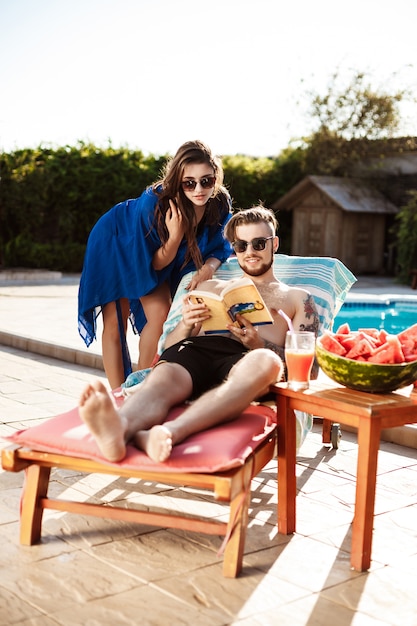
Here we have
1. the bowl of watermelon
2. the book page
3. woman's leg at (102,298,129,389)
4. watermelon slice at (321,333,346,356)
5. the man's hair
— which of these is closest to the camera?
the bowl of watermelon

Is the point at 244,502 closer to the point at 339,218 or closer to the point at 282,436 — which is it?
the point at 282,436

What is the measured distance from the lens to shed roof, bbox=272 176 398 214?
1766cm

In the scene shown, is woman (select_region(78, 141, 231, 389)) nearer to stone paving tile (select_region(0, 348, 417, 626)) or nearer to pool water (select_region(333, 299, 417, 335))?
stone paving tile (select_region(0, 348, 417, 626))

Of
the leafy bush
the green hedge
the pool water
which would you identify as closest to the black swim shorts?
the pool water

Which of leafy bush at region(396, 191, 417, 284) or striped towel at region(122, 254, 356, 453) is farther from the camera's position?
leafy bush at region(396, 191, 417, 284)

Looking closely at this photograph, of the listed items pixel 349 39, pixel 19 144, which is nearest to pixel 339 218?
pixel 349 39

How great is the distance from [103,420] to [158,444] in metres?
0.20

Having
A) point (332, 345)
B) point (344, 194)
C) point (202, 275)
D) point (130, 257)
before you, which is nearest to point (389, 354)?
point (332, 345)

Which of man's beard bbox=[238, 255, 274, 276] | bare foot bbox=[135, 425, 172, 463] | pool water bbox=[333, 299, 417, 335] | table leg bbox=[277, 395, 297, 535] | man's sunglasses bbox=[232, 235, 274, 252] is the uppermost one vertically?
man's sunglasses bbox=[232, 235, 274, 252]

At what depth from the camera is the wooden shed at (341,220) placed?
1792 cm

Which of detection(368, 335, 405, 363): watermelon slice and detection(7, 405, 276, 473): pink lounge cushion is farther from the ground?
detection(368, 335, 405, 363): watermelon slice

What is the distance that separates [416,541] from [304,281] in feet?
4.88

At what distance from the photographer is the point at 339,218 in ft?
58.6

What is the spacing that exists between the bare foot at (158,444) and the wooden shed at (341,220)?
15.4 m
